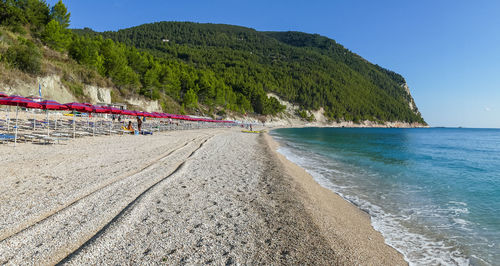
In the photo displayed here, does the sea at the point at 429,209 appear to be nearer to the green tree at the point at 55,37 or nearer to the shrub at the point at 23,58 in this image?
the shrub at the point at 23,58

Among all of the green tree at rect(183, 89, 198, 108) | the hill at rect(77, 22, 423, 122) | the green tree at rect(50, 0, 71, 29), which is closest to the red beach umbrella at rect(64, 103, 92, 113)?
the green tree at rect(50, 0, 71, 29)

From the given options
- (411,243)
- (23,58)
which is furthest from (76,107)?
(23,58)

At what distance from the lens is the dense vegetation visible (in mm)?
41656

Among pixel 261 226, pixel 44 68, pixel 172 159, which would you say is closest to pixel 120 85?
pixel 44 68

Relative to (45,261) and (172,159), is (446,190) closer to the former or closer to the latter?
(172,159)

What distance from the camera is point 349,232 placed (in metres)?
5.05

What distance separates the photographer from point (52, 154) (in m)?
10.3

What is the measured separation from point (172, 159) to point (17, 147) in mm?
7171

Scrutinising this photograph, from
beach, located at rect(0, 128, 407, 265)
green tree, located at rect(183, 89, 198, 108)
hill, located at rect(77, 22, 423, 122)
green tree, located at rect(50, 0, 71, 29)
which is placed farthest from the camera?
hill, located at rect(77, 22, 423, 122)

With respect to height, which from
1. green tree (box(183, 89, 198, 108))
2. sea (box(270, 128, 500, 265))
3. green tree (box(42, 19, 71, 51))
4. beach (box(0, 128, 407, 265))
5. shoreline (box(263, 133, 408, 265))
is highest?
green tree (box(42, 19, 71, 51))

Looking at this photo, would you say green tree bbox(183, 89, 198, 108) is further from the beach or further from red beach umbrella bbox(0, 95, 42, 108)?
the beach

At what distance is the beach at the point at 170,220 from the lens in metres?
3.56

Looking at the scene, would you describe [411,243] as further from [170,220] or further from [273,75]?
[273,75]

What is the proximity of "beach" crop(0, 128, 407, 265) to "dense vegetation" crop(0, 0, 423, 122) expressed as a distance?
33.0 meters
